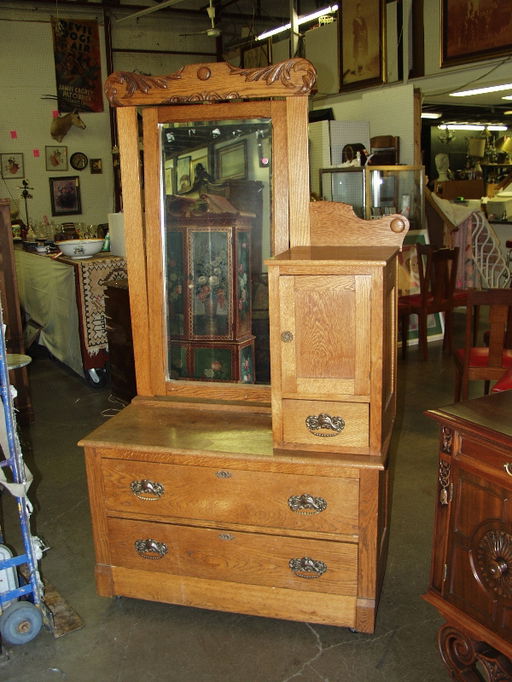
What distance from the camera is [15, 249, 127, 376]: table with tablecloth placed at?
16.8ft

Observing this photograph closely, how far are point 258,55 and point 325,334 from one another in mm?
9259

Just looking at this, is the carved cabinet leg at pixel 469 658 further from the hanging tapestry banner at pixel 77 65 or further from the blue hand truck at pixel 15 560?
the hanging tapestry banner at pixel 77 65

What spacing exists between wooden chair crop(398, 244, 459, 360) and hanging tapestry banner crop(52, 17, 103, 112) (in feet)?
22.3

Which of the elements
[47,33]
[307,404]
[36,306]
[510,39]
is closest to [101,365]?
[36,306]

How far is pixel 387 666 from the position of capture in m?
2.14

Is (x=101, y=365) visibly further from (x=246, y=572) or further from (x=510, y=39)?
(x=510, y=39)

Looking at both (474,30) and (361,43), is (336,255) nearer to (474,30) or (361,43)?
(474,30)

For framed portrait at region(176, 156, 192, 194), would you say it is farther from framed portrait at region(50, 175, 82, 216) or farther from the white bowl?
framed portrait at region(50, 175, 82, 216)

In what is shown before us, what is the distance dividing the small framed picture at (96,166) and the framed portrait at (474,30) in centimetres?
583

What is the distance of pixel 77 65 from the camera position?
33.3 feet

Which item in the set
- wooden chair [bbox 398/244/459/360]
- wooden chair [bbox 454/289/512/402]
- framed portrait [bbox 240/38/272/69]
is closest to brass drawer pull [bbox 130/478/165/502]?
wooden chair [bbox 454/289/512/402]

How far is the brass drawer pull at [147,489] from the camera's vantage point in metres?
2.29

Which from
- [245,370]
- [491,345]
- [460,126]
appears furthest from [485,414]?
[460,126]

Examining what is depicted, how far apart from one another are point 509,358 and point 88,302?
3.11 m
